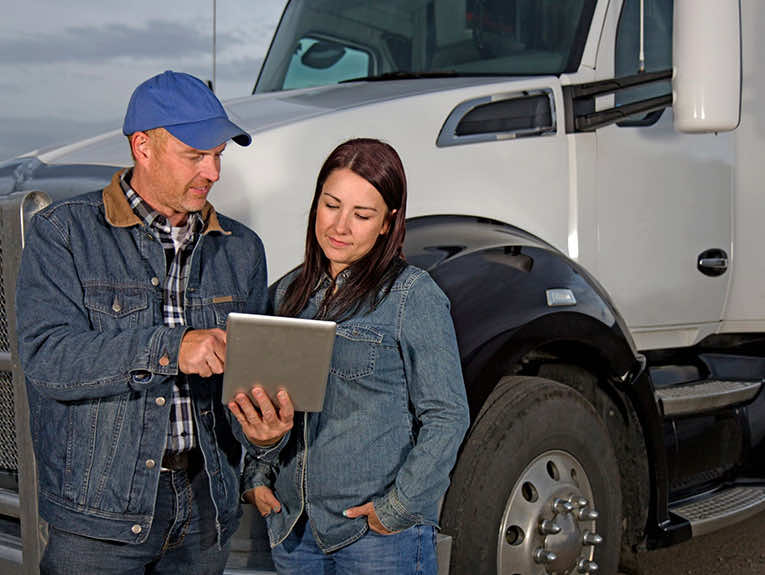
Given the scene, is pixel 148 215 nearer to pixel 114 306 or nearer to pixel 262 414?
pixel 114 306

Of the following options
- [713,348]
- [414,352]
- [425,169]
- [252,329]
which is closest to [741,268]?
[713,348]

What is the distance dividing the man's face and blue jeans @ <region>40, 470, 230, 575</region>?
598mm

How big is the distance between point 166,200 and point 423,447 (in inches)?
31.2

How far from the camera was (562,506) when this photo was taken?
125 inches

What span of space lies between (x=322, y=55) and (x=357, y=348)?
8.46 ft

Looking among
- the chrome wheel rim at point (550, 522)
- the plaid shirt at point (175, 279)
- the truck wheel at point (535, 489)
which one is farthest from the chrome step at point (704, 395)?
the plaid shirt at point (175, 279)

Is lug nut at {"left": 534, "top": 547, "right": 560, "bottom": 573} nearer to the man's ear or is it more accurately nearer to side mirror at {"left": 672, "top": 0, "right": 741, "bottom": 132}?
side mirror at {"left": 672, "top": 0, "right": 741, "bottom": 132}

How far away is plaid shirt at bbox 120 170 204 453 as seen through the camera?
7.20ft

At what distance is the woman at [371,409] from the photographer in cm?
206

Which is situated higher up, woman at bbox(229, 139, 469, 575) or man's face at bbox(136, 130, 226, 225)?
man's face at bbox(136, 130, 226, 225)

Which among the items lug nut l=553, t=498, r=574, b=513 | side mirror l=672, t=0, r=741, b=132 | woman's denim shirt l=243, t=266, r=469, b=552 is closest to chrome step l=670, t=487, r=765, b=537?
lug nut l=553, t=498, r=574, b=513

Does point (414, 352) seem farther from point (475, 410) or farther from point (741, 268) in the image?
point (741, 268)

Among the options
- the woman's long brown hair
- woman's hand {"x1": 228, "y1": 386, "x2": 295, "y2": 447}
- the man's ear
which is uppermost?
the man's ear

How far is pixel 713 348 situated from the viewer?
469 cm
